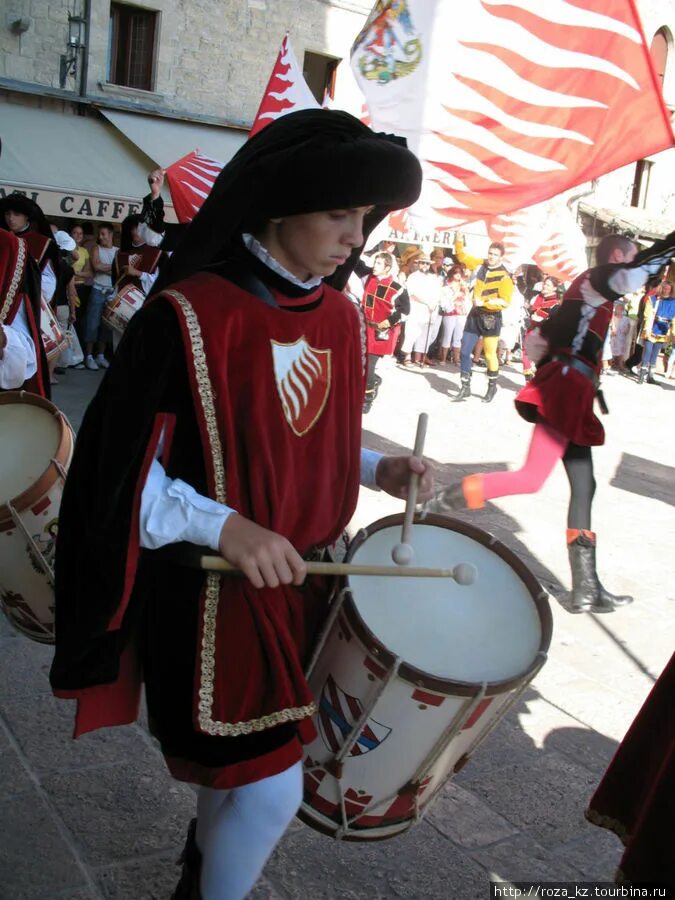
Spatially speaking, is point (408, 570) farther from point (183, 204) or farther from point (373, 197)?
point (183, 204)

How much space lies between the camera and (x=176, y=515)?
177 centimetres

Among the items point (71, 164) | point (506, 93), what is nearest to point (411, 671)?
point (506, 93)

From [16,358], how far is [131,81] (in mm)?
16778

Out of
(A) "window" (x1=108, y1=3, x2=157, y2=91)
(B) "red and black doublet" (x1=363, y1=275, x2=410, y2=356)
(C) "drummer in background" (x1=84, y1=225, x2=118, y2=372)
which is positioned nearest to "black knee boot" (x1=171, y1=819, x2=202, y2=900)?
(B) "red and black doublet" (x1=363, y1=275, x2=410, y2=356)

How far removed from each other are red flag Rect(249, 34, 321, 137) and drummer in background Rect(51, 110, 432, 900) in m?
5.53

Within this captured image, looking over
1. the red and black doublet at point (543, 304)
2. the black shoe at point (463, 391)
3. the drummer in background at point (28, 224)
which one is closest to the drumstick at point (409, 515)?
the drummer in background at point (28, 224)

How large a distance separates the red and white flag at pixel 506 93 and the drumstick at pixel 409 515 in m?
3.07

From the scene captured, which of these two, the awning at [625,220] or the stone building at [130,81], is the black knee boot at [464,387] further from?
the awning at [625,220]

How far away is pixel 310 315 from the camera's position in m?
2.00

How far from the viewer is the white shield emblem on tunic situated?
1.89m

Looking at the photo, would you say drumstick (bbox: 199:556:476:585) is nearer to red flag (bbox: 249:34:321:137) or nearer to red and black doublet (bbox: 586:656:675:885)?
red and black doublet (bbox: 586:656:675:885)

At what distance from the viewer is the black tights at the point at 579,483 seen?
16.8 feet

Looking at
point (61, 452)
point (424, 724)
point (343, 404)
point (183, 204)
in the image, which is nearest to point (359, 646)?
point (424, 724)

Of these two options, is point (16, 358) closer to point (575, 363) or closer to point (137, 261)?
point (575, 363)
